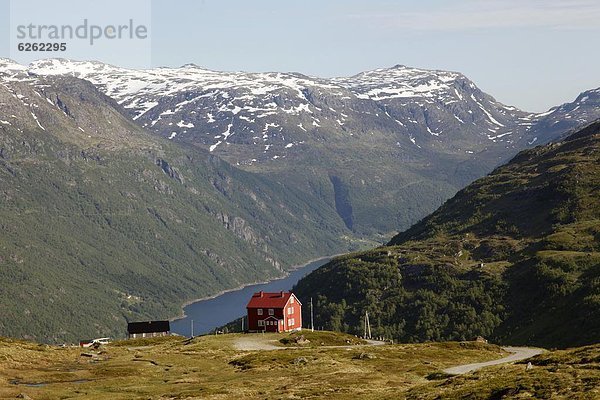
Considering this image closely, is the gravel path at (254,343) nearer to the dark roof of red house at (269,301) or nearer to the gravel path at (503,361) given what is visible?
the dark roof of red house at (269,301)

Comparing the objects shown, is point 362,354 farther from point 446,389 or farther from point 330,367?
point 446,389

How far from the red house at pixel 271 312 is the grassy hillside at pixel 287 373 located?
95.7 feet

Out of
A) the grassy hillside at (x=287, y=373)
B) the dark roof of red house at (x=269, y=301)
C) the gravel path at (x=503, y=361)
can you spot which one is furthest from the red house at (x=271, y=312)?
A: the gravel path at (x=503, y=361)

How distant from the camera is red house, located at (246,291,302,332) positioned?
193625 millimetres

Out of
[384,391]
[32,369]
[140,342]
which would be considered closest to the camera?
[384,391]

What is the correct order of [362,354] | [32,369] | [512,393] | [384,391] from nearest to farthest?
[512,393], [384,391], [32,369], [362,354]

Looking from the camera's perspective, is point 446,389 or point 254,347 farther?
point 254,347

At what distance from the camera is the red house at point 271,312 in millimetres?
193625

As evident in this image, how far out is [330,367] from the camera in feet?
404

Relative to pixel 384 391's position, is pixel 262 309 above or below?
above

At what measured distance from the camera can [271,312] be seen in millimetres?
194250

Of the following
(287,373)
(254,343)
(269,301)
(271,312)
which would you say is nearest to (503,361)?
(287,373)

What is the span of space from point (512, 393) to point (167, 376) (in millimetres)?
59523

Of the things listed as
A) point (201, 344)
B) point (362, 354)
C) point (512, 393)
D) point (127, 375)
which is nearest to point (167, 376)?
point (127, 375)
